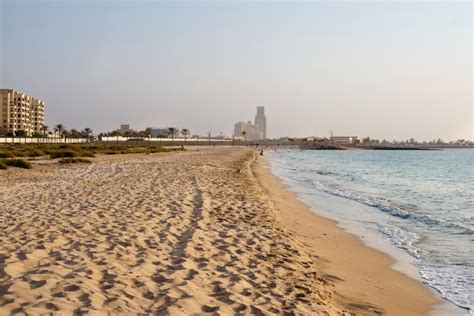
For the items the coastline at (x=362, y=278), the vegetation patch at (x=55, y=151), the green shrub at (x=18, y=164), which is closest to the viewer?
the coastline at (x=362, y=278)

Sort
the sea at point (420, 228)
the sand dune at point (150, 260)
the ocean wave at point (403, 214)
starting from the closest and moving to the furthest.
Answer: the sand dune at point (150, 260)
the sea at point (420, 228)
the ocean wave at point (403, 214)

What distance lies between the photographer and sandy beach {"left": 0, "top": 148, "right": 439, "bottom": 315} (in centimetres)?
555

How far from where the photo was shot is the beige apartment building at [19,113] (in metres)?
159

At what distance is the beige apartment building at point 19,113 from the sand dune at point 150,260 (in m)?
151

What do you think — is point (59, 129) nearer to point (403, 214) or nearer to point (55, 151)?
point (55, 151)

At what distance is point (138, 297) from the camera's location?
220 inches

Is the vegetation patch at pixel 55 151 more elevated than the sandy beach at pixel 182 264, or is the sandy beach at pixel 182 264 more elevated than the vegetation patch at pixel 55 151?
the vegetation patch at pixel 55 151

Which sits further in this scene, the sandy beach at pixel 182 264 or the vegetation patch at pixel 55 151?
the vegetation patch at pixel 55 151

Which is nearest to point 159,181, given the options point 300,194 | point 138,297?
point 300,194

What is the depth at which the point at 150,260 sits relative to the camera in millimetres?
7266

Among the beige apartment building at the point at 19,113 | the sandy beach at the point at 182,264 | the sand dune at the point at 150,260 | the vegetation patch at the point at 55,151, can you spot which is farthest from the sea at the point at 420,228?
the beige apartment building at the point at 19,113

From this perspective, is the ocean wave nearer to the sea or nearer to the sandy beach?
the sea

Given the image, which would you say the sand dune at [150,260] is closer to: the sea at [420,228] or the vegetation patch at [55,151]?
the sea at [420,228]

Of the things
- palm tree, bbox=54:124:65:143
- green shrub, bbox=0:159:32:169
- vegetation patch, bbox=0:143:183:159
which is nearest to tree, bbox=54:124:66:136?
palm tree, bbox=54:124:65:143
